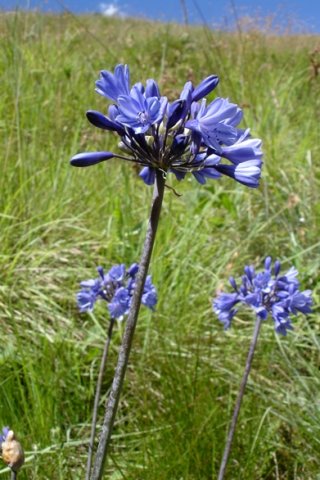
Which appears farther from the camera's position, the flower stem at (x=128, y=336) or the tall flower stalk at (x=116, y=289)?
the tall flower stalk at (x=116, y=289)

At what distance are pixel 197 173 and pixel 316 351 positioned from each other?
5.07ft

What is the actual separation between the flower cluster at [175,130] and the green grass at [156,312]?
2.58 feet

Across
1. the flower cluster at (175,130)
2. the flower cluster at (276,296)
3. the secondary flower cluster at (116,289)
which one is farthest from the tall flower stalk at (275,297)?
the flower cluster at (175,130)

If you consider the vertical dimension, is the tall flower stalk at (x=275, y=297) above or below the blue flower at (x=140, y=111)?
below

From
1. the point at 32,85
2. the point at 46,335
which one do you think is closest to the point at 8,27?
the point at 32,85

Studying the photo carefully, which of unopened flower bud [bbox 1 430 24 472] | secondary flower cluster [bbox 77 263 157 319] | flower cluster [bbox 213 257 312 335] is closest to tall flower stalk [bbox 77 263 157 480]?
secondary flower cluster [bbox 77 263 157 319]

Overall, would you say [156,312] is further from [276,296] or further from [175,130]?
[175,130]

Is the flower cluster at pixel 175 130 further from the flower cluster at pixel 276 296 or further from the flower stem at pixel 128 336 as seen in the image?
the flower cluster at pixel 276 296

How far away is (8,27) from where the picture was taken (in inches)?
132

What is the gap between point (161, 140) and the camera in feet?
2.67

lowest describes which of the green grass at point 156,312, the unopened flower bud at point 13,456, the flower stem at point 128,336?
the green grass at point 156,312

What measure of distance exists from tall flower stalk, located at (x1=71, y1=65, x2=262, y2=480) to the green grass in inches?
27.2

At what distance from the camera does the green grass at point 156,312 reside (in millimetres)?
1659

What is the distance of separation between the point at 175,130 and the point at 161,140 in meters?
0.03
